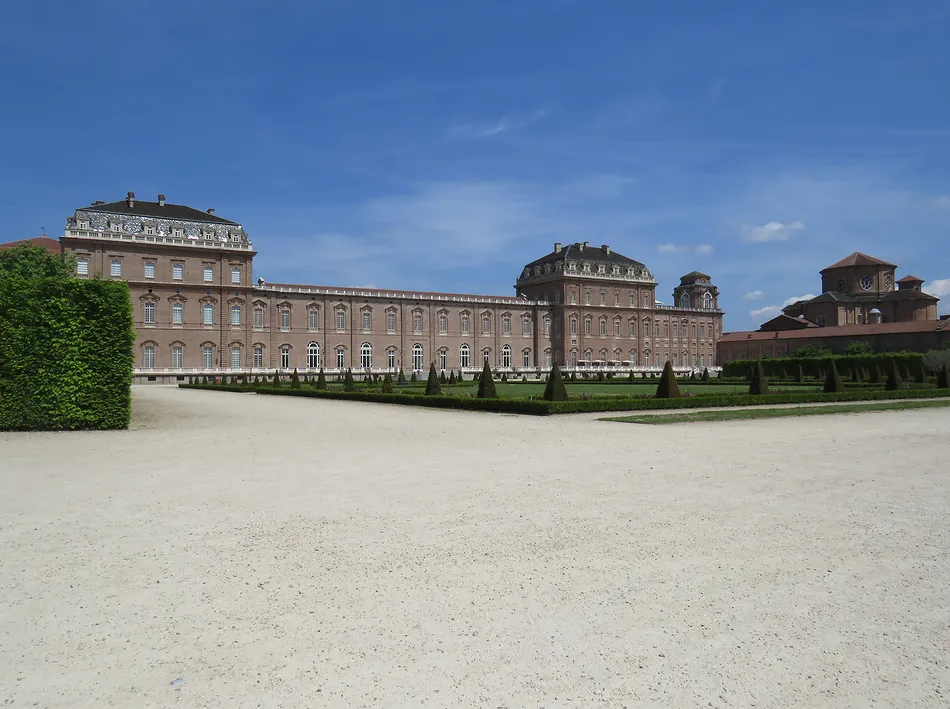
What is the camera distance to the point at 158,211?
48.1 metres

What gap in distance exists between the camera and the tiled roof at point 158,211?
151ft

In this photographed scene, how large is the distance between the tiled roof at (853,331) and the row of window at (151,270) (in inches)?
1876

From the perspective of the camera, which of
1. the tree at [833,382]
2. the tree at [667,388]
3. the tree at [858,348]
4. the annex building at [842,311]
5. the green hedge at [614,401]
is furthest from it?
the annex building at [842,311]

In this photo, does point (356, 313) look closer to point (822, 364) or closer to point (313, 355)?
point (313, 355)

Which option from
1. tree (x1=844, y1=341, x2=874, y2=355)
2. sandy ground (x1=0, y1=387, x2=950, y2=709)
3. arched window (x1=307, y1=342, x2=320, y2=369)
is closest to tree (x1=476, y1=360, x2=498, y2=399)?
sandy ground (x1=0, y1=387, x2=950, y2=709)

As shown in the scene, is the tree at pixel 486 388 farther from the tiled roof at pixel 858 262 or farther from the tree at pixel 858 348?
the tiled roof at pixel 858 262

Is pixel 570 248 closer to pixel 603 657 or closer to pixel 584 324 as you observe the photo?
pixel 584 324

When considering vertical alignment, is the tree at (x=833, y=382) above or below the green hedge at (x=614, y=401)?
above

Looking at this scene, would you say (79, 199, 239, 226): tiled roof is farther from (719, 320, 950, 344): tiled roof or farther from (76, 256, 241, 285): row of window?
(719, 320, 950, 344): tiled roof

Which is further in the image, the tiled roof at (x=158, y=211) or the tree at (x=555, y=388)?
the tiled roof at (x=158, y=211)

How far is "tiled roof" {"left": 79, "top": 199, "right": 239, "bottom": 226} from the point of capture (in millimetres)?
45875

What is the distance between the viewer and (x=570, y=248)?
216 ft

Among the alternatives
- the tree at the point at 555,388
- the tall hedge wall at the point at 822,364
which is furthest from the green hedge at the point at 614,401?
the tall hedge wall at the point at 822,364

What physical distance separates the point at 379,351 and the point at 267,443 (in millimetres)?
45548
